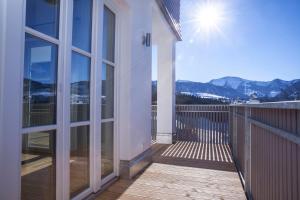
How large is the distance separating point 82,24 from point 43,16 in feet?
2.17

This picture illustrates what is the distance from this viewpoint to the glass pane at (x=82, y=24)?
2.36 m

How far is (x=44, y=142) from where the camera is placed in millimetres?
1893

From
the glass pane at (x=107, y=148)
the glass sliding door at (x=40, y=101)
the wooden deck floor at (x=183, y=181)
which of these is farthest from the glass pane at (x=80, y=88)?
the wooden deck floor at (x=183, y=181)

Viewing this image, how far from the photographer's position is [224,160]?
4.76 metres

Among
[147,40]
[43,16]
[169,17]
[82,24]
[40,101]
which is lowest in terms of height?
[40,101]

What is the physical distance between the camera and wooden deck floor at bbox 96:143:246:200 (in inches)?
112

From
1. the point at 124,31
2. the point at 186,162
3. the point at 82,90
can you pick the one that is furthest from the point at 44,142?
the point at 186,162

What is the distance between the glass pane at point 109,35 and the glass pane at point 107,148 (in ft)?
3.03

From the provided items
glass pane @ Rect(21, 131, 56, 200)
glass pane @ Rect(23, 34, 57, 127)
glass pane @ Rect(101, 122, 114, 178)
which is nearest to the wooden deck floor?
glass pane @ Rect(101, 122, 114, 178)

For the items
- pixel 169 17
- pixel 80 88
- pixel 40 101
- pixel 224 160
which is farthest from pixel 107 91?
pixel 169 17

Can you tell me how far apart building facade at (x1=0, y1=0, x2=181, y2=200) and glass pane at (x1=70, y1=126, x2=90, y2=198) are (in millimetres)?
10

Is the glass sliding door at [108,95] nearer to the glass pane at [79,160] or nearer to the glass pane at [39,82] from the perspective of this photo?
the glass pane at [79,160]

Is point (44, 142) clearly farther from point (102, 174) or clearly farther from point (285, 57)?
point (285, 57)

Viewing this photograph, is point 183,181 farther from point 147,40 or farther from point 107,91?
point 147,40
